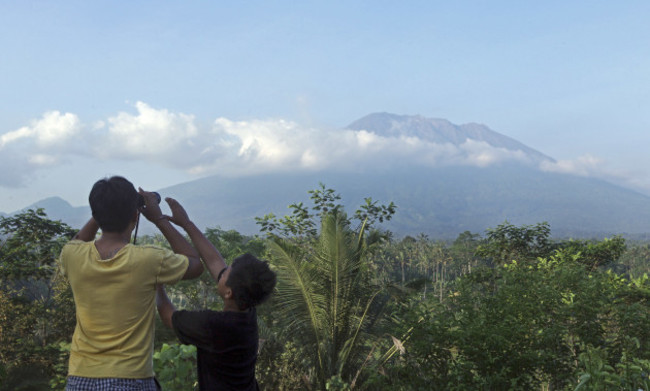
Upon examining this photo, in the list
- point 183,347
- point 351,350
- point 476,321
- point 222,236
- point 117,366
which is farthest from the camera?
point 222,236

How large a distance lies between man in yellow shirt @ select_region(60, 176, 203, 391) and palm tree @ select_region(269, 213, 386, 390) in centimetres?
592

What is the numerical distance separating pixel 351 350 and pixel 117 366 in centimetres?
738

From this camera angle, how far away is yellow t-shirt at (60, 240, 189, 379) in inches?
69.0

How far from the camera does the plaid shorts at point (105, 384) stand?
5.72ft

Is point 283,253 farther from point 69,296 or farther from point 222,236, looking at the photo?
point 222,236

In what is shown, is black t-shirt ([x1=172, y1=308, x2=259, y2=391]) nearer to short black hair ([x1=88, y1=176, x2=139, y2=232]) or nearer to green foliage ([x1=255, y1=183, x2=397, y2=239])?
short black hair ([x1=88, y1=176, x2=139, y2=232])

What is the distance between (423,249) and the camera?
7269 centimetres

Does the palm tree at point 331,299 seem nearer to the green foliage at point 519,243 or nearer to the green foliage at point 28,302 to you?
the green foliage at point 28,302

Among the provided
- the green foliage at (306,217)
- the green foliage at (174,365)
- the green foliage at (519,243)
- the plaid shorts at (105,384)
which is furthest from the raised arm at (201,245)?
the green foliage at (519,243)

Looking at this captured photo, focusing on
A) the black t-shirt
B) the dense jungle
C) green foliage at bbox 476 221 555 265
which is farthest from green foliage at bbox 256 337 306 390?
the black t-shirt

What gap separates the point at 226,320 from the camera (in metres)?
1.83

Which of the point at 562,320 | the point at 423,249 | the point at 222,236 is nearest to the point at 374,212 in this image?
the point at 562,320

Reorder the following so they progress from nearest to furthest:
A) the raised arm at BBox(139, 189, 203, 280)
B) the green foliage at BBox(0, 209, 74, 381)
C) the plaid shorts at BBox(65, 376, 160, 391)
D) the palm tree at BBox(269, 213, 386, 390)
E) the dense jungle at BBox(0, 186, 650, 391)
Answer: the plaid shorts at BBox(65, 376, 160, 391)
the raised arm at BBox(139, 189, 203, 280)
the dense jungle at BBox(0, 186, 650, 391)
the palm tree at BBox(269, 213, 386, 390)
the green foliage at BBox(0, 209, 74, 381)

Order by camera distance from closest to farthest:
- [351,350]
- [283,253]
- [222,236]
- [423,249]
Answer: [283,253] → [351,350] → [222,236] → [423,249]
